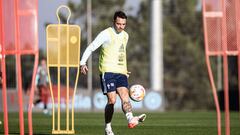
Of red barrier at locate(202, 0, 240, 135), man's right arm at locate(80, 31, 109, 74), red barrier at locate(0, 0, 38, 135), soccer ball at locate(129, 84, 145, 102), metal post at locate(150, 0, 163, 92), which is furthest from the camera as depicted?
metal post at locate(150, 0, 163, 92)

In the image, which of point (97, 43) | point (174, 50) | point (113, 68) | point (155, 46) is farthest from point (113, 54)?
point (174, 50)

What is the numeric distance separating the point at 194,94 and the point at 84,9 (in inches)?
635

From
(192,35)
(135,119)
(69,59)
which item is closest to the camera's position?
(135,119)

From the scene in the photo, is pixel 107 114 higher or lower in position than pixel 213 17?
lower

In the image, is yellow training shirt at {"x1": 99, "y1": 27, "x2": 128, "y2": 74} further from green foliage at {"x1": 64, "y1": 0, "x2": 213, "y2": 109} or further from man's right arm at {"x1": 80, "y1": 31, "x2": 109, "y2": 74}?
green foliage at {"x1": 64, "y1": 0, "x2": 213, "y2": 109}

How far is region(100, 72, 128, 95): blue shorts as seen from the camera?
52.6 feet

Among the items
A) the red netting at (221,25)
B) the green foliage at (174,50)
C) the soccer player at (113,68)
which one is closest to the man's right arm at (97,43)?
the soccer player at (113,68)

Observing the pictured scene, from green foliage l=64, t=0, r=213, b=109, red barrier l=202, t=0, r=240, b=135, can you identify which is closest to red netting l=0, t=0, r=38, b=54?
red barrier l=202, t=0, r=240, b=135

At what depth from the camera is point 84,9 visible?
99188 millimetres

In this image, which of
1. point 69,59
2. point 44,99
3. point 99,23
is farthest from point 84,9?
point 69,59

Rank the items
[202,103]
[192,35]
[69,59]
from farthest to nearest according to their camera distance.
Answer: [192,35]
[202,103]
[69,59]

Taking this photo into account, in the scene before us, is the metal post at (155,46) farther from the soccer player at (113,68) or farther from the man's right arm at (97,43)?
the man's right arm at (97,43)

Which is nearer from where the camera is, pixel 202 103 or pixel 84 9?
pixel 202 103

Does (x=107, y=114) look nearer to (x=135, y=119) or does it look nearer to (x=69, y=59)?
(x=135, y=119)
